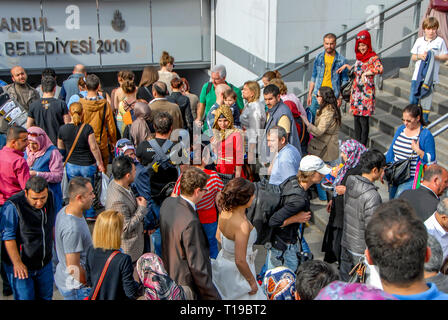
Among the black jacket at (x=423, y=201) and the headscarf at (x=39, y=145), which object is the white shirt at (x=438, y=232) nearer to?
the black jacket at (x=423, y=201)

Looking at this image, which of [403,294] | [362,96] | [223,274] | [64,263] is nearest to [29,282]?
[64,263]

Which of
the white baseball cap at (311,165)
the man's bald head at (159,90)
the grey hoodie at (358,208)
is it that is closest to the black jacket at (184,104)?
the man's bald head at (159,90)

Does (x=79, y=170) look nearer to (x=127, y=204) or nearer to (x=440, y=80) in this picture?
(x=127, y=204)

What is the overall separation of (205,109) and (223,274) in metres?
4.27

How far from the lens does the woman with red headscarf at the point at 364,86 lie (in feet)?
25.7

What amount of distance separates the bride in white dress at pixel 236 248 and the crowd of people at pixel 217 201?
0.04 ft

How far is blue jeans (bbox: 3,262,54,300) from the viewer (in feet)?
15.4

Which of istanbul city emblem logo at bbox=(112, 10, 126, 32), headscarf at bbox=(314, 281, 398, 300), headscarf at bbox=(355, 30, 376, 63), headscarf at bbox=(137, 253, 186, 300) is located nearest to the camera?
headscarf at bbox=(314, 281, 398, 300)

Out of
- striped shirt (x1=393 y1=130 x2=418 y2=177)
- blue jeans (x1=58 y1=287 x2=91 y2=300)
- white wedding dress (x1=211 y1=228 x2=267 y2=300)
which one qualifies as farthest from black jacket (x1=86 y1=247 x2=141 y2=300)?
striped shirt (x1=393 y1=130 x2=418 y2=177)

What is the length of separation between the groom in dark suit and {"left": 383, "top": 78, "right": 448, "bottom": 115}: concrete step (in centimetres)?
563

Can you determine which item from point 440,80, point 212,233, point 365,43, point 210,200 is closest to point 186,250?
point 210,200

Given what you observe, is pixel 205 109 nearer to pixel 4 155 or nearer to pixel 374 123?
pixel 374 123

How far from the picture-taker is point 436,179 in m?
4.85

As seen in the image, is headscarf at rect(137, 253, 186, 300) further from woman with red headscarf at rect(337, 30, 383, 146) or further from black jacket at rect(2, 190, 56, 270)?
woman with red headscarf at rect(337, 30, 383, 146)
